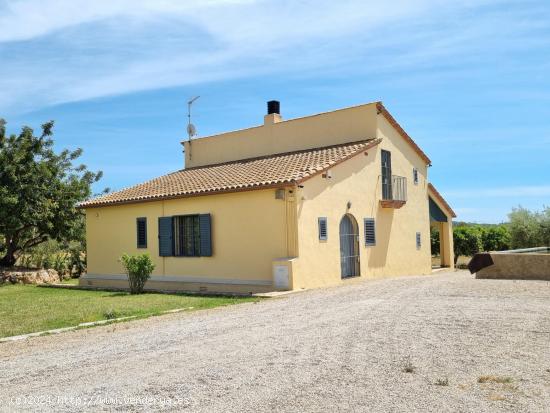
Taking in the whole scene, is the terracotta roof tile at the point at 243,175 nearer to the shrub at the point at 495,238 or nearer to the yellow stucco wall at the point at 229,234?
the yellow stucco wall at the point at 229,234

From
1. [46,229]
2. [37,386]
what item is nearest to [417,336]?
[37,386]

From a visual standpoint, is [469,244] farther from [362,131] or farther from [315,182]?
[315,182]

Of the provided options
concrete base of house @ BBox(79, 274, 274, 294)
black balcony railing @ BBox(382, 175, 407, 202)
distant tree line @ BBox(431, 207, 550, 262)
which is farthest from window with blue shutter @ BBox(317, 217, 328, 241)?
distant tree line @ BBox(431, 207, 550, 262)

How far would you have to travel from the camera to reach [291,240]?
14727mm

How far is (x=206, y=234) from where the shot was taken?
53.6 feet

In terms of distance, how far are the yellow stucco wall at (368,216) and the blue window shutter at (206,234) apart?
2.90m

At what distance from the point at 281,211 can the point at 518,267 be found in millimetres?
5894

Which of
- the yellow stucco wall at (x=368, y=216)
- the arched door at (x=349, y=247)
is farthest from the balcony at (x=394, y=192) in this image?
the arched door at (x=349, y=247)

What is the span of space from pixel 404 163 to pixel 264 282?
8065 mm

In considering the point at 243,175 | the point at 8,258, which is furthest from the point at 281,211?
the point at 8,258

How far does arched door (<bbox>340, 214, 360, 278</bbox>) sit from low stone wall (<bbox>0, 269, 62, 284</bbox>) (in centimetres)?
1137

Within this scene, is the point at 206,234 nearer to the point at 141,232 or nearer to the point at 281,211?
the point at 281,211

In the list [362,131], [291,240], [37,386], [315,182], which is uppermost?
[362,131]

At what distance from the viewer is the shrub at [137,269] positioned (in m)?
15.6
